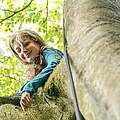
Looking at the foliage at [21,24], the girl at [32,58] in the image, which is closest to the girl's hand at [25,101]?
the girl at [32,58]

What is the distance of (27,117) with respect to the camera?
1.42 meters

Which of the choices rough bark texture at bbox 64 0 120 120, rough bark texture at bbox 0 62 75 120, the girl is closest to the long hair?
the girl

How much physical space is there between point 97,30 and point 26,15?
8.54 feet

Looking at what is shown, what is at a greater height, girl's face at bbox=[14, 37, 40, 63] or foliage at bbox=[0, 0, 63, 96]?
foliage at bbox=[0, 0, 63, 96]

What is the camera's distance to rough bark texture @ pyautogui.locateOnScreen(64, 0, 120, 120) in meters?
0.54

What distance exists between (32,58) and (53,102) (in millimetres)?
549

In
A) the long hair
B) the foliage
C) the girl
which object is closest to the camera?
the girl

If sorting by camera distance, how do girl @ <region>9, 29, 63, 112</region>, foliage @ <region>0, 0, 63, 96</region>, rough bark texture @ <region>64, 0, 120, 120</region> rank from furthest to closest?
foliage @ <region>0, 0, 63, 96</region>, girl @ <region>9, 29, 63, 112</region>, rough bark texture @ <region>64, 0, 120, 120</region>

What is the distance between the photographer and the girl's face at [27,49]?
5.92 feet

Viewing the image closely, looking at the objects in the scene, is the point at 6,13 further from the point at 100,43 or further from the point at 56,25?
the point at 100,43

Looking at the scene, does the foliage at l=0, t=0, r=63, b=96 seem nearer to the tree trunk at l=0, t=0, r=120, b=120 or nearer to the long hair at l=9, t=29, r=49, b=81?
the long hair at l=9, t=29, r=49, b=81

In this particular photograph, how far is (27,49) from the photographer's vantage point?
1839mm

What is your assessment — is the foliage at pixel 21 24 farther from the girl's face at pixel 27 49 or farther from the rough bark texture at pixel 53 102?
the rough bark texture at pixel 53 102

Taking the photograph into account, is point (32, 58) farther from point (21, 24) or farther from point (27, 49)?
point (21, 24)
